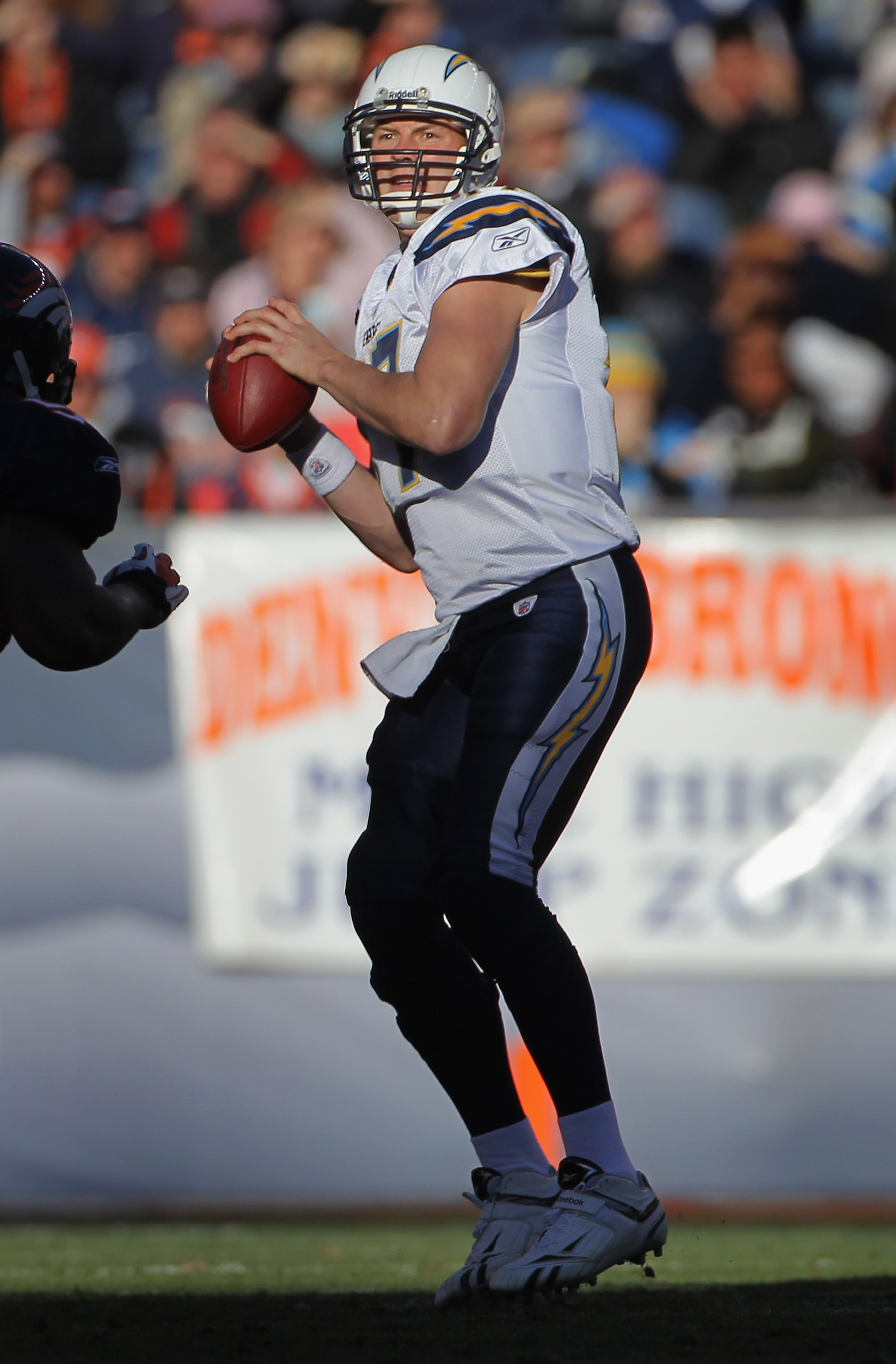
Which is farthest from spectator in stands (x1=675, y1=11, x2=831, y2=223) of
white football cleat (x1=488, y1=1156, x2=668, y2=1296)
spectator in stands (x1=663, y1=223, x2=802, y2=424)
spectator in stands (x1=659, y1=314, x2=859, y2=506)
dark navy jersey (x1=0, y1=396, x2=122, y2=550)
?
white football cleat (x1=488, y1=1156, x2=668, y2=1296)

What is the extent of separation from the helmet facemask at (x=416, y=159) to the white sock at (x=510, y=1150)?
5.71 ft

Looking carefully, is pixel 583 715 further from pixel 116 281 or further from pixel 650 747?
pixel 116 281

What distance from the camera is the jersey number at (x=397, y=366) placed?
3.18 m

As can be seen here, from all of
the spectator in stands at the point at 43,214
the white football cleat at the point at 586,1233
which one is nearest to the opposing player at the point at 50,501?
the white football cleat at the point at 586,1233

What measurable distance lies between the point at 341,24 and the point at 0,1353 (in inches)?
295

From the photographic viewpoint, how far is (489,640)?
121 inches

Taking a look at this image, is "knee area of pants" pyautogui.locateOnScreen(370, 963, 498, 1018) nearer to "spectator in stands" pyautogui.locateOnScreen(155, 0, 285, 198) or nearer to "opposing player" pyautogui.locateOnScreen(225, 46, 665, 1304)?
"opposing player" pyautogui.locateOnScreen(225, 46, 665, 1304)

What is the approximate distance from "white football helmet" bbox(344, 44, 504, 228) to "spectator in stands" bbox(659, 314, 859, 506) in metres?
2.97

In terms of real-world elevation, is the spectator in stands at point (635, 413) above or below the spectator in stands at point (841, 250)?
below

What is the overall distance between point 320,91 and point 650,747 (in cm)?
439

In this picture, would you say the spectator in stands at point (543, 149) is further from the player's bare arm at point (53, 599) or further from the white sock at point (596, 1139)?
the white sock at point (596, 1139)

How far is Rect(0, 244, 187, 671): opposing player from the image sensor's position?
2.96m

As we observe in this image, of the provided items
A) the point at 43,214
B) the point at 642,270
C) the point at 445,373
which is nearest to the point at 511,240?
the point at 445,373

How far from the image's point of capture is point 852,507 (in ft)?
18.6
